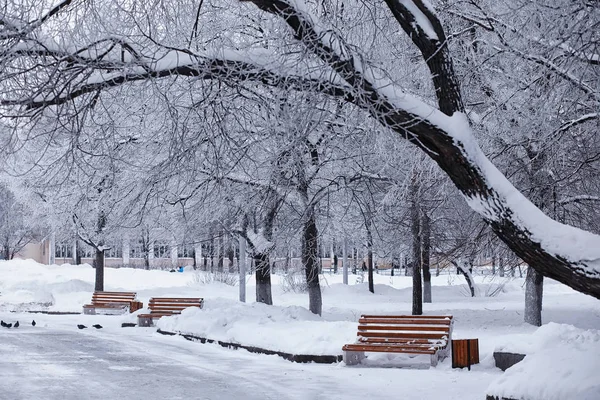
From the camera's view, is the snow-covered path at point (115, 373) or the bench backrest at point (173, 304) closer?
the snow-covered path at point (115, 373)

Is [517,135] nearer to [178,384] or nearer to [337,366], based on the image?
[337,366]

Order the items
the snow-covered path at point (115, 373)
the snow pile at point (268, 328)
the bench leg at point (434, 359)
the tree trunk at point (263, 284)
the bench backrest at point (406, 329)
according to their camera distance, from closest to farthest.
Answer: the snow-covered path at point (115, 373)
the bench leg at point (434, 359)
the bench backrest at point (406, 329)
the snow pile at point (268, 328)
the tree trunk at point (263, 284)

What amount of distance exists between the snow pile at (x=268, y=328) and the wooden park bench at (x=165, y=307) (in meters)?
1.69

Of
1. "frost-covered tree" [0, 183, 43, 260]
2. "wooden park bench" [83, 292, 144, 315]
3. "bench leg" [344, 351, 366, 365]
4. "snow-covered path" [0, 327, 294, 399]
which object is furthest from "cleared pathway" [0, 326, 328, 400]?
"frost-covered tree" [0, 183, 43, 260]

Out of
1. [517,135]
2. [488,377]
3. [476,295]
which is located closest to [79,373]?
[488,377]

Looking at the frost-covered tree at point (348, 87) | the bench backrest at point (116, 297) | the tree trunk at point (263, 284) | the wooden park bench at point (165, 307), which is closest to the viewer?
the frost-covered tree at point (348, 87)

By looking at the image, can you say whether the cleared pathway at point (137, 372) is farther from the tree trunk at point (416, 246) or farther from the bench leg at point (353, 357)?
the tree trunk at point (416, 246)

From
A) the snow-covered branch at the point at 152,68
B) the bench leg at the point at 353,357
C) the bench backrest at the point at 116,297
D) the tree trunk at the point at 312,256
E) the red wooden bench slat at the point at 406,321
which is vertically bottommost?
the bench leg at the point at 353,357

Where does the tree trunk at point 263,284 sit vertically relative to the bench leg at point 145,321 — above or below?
above

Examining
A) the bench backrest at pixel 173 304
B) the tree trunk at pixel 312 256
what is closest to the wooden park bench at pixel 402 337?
the tree trunk at pixel 312 256

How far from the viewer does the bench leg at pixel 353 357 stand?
1269 cm

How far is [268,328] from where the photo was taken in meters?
15.8

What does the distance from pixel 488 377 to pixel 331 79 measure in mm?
→ 5516

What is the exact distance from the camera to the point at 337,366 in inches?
501
